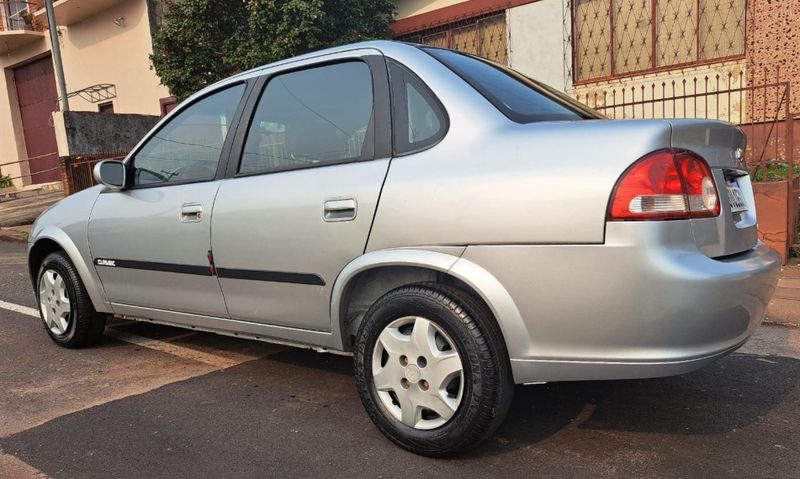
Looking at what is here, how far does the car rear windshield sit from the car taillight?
1.82ft

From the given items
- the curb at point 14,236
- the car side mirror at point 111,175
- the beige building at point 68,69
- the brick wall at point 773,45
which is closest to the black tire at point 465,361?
the car side mirror at point 111,175

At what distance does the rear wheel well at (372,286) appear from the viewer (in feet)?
8.43

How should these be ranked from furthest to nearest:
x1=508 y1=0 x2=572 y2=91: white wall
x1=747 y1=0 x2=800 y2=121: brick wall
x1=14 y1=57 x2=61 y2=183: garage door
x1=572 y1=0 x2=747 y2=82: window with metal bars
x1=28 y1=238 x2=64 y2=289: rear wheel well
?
1. x1=14 y1=57 x2=61 y2=183: garage door
2. x1=508 y1=0 x2=572 y2=91: white wall
3. x1=572 y1=0 x2=747 y2=82: window with metal bars
4. x1=747 y1=0 x2=800 y2=121: brick wall
5. x1=28 y1=238 x2=64 y2=289: rear wheel well

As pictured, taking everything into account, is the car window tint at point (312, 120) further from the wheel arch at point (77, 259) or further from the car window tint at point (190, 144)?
the wheel arch at point (77, 259)

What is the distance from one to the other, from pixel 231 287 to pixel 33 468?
1169 millimetres

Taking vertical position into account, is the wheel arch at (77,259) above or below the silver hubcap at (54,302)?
above

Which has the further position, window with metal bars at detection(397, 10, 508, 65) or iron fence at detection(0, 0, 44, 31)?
iron fence at detection(0, 0, 44, 31)

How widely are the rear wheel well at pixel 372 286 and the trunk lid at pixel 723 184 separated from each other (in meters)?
0.91

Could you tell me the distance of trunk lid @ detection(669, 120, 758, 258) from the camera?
7.27 ft

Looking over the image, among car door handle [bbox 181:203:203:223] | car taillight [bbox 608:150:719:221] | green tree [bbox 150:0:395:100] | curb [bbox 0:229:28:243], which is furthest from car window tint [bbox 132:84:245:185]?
curb [bbox 0:229:28:243]

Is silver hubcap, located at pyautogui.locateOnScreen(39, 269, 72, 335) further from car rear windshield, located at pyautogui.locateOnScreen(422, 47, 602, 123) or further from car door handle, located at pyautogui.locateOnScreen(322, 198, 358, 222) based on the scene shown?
car rear windshield, located at pyautogui.locateOnScreen(422, 47, 602, 123)

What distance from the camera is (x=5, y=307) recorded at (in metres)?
5.77

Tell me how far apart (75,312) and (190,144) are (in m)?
1.57

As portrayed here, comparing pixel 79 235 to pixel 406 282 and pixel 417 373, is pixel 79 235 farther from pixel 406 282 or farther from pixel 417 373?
pixel 417 373
